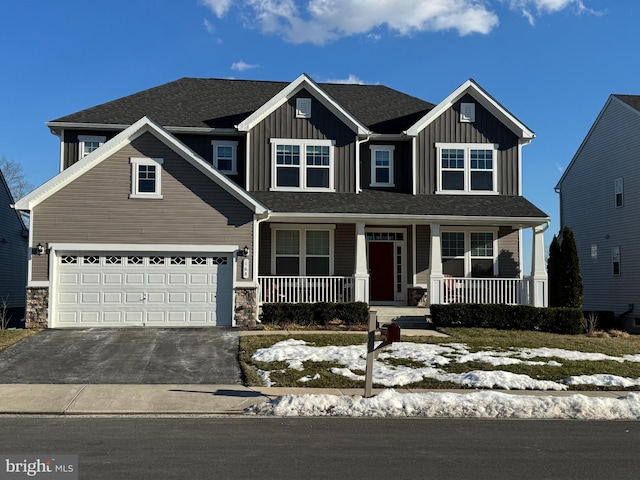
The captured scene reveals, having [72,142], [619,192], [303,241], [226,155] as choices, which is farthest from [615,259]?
[72,142]

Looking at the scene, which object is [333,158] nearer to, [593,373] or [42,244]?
[42,244]

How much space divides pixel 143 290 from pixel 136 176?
3371mm

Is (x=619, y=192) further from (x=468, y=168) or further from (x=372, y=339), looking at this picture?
(x=372, y=339)

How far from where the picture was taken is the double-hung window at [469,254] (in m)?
23.5

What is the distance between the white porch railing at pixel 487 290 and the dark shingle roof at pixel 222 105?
6150mm

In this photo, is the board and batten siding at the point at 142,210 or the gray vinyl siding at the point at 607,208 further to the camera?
the gray vinyl siding at the point at 607,208

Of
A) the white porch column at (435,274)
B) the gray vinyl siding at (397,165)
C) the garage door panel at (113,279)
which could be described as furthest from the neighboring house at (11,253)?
the white porch column at (435,274)

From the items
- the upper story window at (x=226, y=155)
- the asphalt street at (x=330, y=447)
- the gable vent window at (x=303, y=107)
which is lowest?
the asphalt street at (x=330, y=447)

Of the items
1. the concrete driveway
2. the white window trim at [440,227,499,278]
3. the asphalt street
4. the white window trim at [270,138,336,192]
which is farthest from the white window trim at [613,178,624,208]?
the asphalt street

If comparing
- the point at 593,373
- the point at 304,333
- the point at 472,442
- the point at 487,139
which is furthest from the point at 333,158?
the point at 472,442

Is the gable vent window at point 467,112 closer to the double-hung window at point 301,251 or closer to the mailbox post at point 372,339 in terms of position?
the double-hung window at point 301,251

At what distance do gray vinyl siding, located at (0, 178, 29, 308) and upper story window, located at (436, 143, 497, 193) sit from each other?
18.9 meters

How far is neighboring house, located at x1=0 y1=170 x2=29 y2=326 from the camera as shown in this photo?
96.4ft

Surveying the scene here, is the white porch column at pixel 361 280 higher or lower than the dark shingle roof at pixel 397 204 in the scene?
lower
